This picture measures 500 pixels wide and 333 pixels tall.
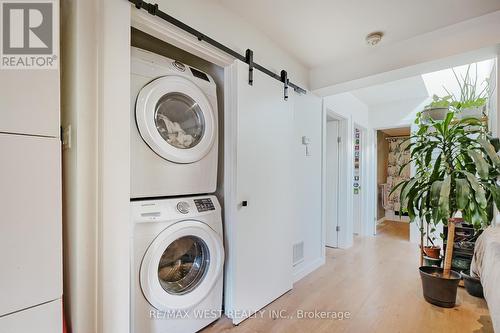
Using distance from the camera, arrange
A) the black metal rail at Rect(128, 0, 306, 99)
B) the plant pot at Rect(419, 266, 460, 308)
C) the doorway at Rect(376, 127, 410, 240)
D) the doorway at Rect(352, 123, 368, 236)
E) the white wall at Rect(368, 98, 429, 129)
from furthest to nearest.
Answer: the doorway at Rect(376, 127, 410, 240) < the doorway at Rect(352, 123, 368, 236) < the white wall at Rect(368, 98, 429, 129) < the plant pot at Rect(419, 266, 460, 308) < the black metal rail at Rect(128, 0, 306, 99)

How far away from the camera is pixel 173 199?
149 cm

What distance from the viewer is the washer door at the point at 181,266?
1.32m

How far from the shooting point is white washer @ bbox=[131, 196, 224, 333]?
1290mm

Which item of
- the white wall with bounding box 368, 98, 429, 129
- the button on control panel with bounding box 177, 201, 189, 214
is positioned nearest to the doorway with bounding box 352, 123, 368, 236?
the white wall with bounding box 368, 98, 429, 129

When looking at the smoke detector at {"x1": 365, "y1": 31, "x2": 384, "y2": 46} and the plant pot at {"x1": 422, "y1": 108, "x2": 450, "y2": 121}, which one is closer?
the smoke detector at {"x1": 365, "y1": 31, "x2": 384, "y2": 46}

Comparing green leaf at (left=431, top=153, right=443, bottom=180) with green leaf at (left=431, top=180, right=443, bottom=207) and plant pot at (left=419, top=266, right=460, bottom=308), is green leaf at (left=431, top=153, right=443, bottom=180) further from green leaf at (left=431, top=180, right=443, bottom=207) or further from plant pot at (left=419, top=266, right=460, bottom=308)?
plant pot at (left=419, top=266, right=460, bottom=308)

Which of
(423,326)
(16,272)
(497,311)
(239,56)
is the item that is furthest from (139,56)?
(423,326)

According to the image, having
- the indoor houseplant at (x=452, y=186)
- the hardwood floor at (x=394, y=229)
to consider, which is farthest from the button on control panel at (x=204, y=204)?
the hardwood floor at (x=394, y=229)

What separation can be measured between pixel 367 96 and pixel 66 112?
3927 mm

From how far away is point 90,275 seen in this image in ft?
3.41

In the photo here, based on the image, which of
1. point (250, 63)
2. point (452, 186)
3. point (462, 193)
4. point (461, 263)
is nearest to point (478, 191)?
point (462, 193)

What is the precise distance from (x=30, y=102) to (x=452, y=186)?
256cm

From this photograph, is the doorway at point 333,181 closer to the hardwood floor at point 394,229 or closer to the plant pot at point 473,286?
the hardwood floor at point 394,229

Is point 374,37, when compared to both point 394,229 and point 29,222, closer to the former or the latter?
point 29,222
